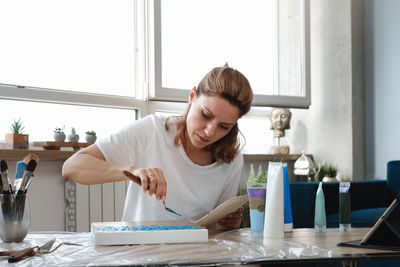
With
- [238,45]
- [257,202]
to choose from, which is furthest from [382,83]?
[257,202]

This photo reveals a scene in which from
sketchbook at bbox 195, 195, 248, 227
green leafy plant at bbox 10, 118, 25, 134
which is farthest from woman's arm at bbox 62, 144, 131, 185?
green leafy plant at bbox 10, 118, 25, 134

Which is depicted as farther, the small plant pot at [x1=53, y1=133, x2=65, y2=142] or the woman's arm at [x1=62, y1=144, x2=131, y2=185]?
the small plant pot at [x1=53, y1=133, x2=65, y2=142]

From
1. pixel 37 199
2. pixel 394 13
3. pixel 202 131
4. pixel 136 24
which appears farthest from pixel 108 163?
pixel 394 13

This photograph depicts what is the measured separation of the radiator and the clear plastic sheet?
1.51 metres

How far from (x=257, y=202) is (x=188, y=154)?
52cm

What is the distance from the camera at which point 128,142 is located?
Result: 1.59 meters

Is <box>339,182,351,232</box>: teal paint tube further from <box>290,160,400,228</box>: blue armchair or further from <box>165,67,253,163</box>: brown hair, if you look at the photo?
<box>290,160,400,228</box>: blue armchair

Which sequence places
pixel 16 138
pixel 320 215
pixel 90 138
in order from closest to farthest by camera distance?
1. pixel 320 215
2. pixel 16 138
3. pixel 90 138

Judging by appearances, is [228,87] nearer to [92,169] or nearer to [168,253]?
[92,169]

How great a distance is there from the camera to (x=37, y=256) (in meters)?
0.88

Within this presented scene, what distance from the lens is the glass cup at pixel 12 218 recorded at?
1049 millimetres

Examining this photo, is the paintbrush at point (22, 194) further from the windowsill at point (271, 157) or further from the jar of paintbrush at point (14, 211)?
the windowsill at point (271, 157)

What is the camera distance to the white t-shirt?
1574 mm

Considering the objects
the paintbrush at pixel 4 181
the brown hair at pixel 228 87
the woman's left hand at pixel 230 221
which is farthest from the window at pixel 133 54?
the woman's left hand at pixel 230 221
